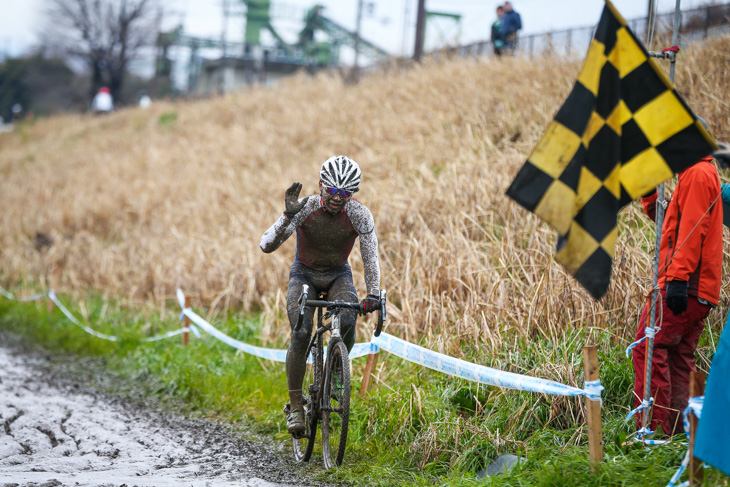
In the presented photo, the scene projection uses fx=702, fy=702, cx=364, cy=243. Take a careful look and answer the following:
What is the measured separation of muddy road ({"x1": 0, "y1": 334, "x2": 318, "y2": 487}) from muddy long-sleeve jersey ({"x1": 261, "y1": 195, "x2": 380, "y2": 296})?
5.52 feet

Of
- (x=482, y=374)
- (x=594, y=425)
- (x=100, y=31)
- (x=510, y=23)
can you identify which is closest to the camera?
(x=594, y=425)

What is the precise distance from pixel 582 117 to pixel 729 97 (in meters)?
6.59

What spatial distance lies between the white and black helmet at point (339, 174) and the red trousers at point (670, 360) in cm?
238

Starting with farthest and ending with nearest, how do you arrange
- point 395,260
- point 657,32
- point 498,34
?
point 498,34, point 657,32, point 395,260

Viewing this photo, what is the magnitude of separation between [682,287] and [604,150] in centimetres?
127

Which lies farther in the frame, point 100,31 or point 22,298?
point 100,31

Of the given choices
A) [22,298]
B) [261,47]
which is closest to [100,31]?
[261,47]

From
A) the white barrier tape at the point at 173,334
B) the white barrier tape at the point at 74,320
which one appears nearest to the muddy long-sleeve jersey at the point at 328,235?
the white barrier tape at the point at 173,334

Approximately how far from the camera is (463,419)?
541 centimetres

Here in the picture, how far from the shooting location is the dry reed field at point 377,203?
6.67 m

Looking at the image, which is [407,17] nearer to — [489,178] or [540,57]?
[540,57]

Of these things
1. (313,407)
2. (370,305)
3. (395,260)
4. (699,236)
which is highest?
(699,236)

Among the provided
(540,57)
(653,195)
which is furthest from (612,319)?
(540,57)

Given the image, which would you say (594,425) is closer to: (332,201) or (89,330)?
(332,201)
